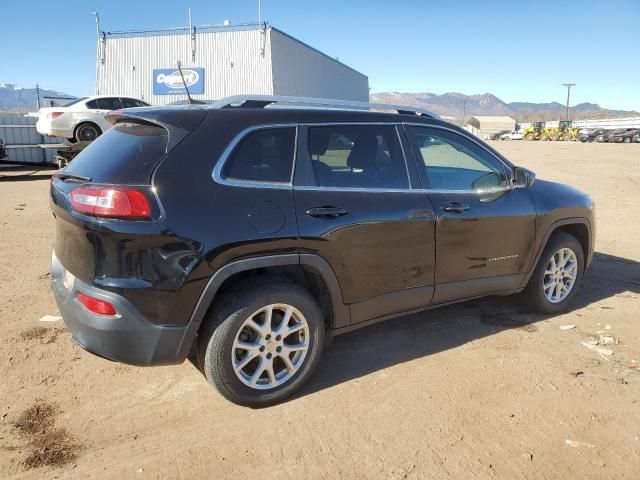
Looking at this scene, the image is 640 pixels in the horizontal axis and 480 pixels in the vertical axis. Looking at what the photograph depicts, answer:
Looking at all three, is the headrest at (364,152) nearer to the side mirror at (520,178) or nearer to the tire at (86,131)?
the side mirror at (520,178)

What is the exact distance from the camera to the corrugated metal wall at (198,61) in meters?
29.1

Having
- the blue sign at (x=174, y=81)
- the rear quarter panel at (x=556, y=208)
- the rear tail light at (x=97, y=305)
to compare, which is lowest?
the rear tail light at (x=97, y=305)

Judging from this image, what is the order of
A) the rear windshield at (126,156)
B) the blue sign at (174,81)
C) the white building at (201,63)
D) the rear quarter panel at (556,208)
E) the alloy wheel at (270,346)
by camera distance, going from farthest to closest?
the blue sign at (174,81)
the white building at (201,63)
the rear quarter panel at (556,208)
the alloy wheel at (270,346)
the rear windshield at (126,156)

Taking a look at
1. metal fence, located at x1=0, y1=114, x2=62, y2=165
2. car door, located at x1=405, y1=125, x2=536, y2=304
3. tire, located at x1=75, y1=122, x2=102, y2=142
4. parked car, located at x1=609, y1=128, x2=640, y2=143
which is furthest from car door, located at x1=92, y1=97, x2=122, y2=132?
parked car, located at x1=609, y1=128, x2=640, y2=143

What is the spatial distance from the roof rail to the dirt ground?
70.2 inches

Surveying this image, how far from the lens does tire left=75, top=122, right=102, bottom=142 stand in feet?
50.5

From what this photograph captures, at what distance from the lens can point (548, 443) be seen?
2824mm

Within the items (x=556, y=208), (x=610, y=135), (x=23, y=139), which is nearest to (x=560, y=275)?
(x=556, y=208)

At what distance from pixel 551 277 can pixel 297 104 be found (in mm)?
2763

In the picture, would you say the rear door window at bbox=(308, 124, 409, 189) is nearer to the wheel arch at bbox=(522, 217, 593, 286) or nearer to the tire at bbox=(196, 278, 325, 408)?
the tire at bbox=(196, 278, 325, 408)

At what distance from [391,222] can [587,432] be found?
1665 millimetres

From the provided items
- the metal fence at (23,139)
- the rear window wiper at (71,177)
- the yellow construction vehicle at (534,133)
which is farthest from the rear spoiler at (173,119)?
the yellow construction vehicle at (534,133)

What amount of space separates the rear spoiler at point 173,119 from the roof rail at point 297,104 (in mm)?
229

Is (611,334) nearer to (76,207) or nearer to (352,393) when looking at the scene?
(352,393)
